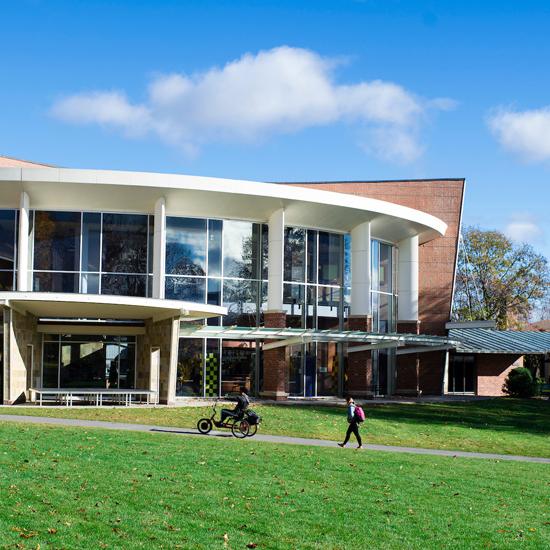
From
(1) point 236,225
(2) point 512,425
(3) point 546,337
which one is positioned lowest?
(2) point 512,425

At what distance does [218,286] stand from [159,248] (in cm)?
316

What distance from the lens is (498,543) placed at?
1105 cm

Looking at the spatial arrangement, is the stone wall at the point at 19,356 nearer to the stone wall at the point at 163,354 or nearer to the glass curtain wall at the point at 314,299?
the stone wall at the point at 163,354

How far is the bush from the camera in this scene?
47.5 meters

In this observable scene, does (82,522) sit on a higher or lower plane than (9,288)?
lower

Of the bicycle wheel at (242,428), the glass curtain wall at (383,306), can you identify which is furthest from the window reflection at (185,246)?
the bicycle wheel at (242,428)

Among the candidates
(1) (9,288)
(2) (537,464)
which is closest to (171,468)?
(2) (537,464)

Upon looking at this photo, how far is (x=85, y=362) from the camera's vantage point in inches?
1364

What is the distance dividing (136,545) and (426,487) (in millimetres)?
6511

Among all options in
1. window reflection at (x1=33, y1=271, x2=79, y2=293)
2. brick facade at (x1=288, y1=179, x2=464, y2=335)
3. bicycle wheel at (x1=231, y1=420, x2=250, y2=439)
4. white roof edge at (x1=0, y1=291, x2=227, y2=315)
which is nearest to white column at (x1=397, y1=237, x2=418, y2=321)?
brick facade at (x1=288, y1=179, x2=464, y2=335)

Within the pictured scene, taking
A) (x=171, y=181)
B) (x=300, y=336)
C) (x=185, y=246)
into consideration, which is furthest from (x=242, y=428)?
(x=185, y=246)

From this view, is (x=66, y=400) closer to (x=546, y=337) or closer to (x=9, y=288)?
(x=9, y=288)

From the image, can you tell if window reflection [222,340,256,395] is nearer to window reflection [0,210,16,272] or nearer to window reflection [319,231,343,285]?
window reflection [319,231,343,285]

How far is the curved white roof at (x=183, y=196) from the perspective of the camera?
1286 inches
